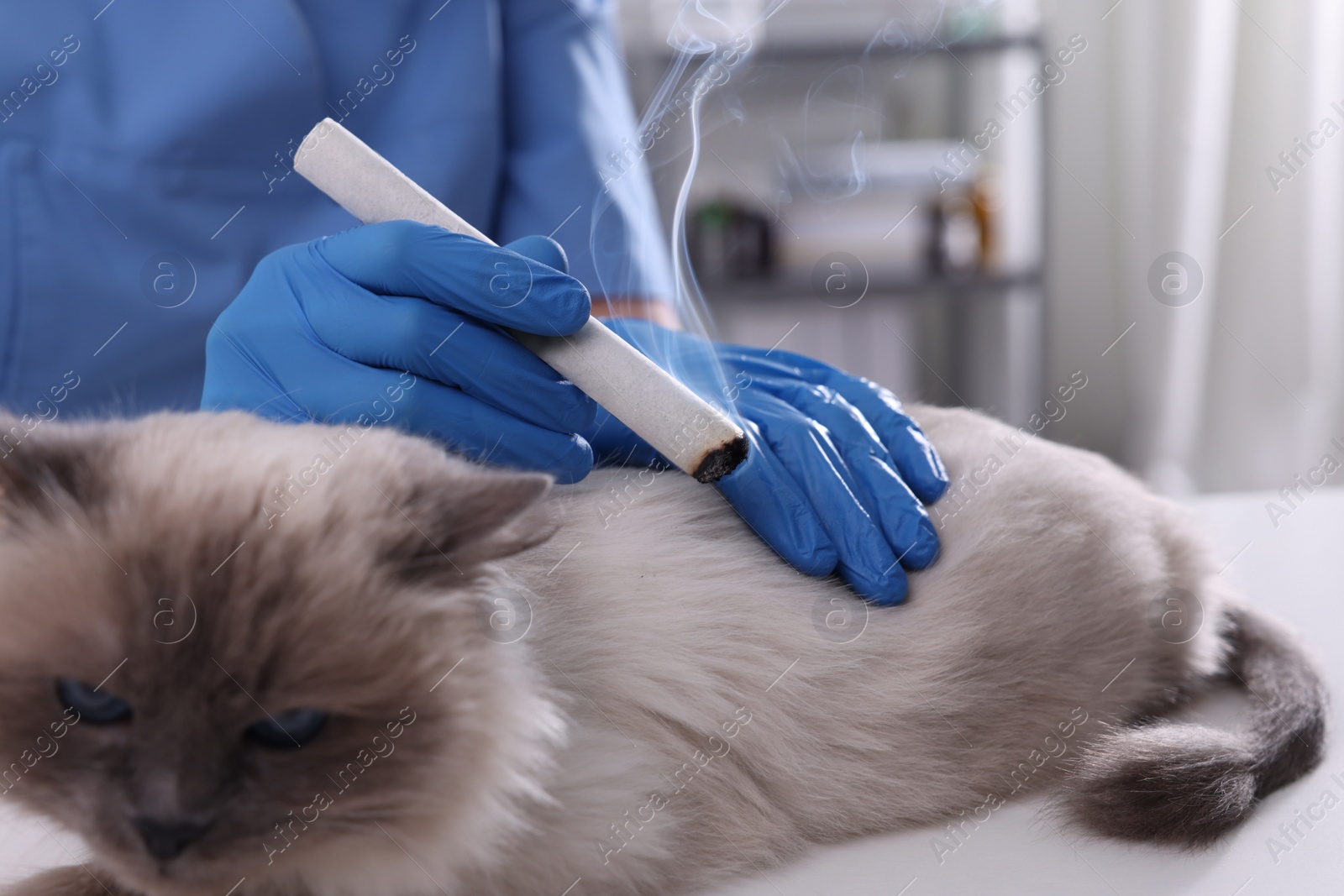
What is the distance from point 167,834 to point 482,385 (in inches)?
20.2

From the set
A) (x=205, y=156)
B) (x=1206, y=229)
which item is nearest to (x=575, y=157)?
(x=205, y=156)

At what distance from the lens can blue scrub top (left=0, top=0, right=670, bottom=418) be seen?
150 cm

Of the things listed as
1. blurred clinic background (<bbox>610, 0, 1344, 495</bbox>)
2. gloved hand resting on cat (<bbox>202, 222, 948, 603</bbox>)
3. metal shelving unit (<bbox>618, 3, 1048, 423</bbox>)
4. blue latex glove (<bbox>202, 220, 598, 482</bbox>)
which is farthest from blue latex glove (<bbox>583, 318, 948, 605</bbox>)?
metal shelving unit (<bbox>618, 3, 1048, 423</bbox>)

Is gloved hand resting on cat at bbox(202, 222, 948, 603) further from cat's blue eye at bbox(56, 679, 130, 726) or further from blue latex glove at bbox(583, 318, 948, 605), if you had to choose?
cat's blue eye at bbox(56, 679, 130, 726)

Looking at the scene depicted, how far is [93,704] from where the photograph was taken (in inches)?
28.9

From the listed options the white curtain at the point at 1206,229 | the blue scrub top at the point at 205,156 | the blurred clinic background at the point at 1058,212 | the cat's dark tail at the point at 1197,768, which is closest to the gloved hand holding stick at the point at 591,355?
the cat's dark tail at the point at 1197,768

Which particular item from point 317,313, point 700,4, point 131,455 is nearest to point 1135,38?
point 700,4

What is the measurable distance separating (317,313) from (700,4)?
78 centimetres

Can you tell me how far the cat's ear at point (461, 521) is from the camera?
76 cm

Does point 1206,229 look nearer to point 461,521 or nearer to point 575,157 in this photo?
point 575,157

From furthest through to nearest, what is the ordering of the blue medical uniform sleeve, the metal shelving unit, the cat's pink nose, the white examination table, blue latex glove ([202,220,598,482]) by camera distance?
the metal shelving unit < the blue medical uniform sleeve < blue latex glove ([202,220,598,482]) < the white examination table < the cat's pink nose

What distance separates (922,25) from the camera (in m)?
4.07

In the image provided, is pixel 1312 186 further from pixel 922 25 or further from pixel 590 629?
pixel 590 629

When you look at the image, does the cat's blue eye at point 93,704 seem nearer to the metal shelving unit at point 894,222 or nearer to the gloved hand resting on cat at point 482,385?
the gloved hand resting on cat at point 482,385
